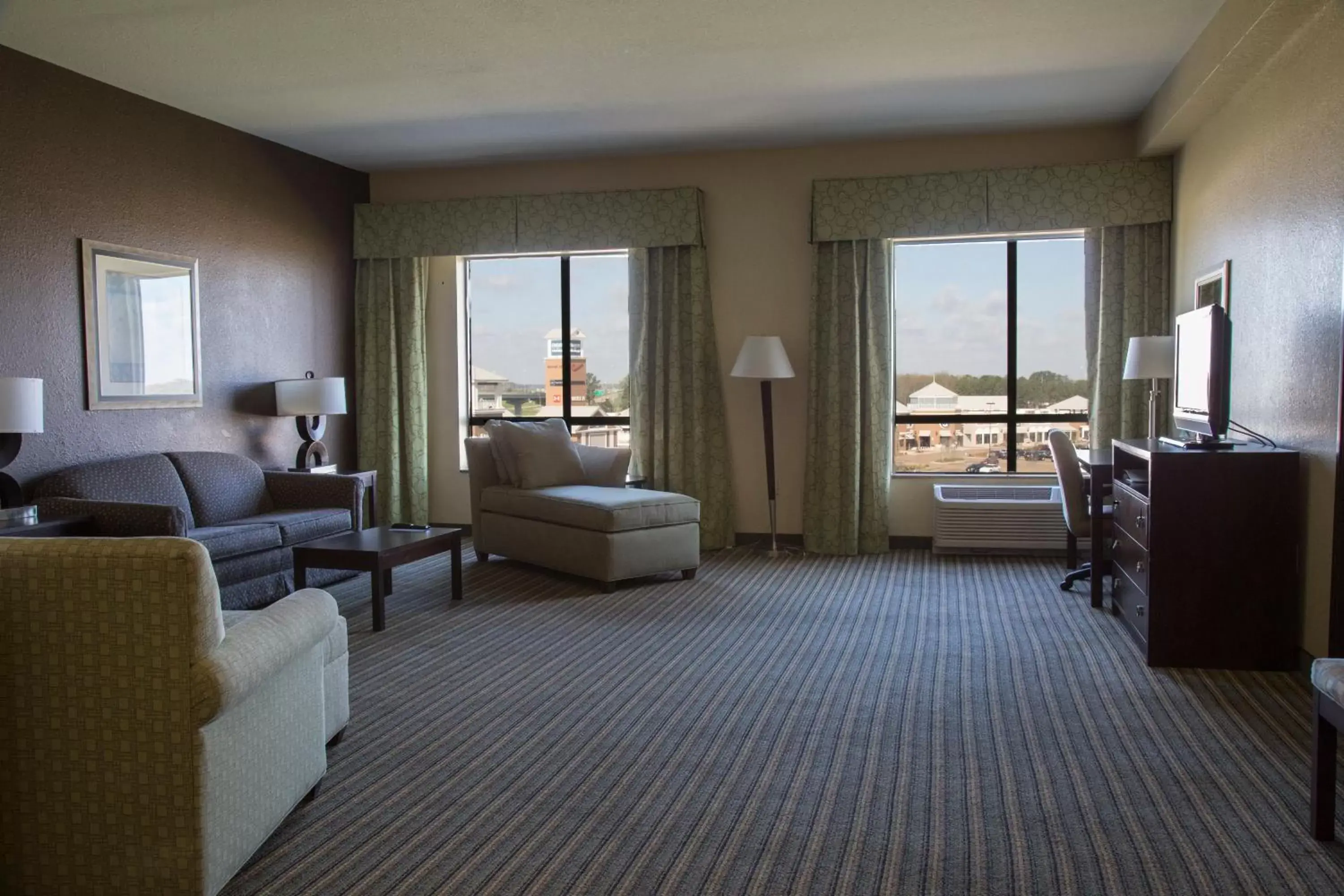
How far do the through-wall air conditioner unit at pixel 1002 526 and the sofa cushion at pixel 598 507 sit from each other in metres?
1.74

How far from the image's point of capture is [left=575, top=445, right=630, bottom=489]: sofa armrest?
6.45 meters

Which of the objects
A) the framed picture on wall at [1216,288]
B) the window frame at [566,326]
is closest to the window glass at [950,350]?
the framed picture on wall at [1216,288]

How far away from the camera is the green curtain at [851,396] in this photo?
6703mm

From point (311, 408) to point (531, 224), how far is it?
6.90ft

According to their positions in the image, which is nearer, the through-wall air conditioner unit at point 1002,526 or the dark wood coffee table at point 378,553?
the dark wood coffee table at point 378,553

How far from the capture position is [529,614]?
4988 mm

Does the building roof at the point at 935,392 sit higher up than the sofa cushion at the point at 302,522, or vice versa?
the building roof at the point at 935,392

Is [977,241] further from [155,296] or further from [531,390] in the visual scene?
[155,296]

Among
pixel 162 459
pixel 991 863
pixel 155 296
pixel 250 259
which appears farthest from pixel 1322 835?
pixel 250 259

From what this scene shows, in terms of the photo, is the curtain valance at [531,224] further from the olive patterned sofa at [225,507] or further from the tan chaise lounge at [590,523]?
the olive patterned sofa at [225,507]

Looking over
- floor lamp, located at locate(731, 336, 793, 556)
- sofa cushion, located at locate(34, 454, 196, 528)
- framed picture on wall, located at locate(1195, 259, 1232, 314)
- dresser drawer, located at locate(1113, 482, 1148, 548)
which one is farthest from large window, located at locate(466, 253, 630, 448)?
framed picture on wall, located at locate(1195, 259, 1232, 314)

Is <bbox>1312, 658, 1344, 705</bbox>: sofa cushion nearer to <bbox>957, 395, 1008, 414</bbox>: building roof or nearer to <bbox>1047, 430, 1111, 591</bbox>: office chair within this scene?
<bbox>1047, 430, 1111, 591</bbox>: office chair

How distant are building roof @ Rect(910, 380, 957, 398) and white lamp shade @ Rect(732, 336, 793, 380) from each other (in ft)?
3.45

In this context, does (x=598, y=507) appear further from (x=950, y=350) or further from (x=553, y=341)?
(x=950, y=350)
